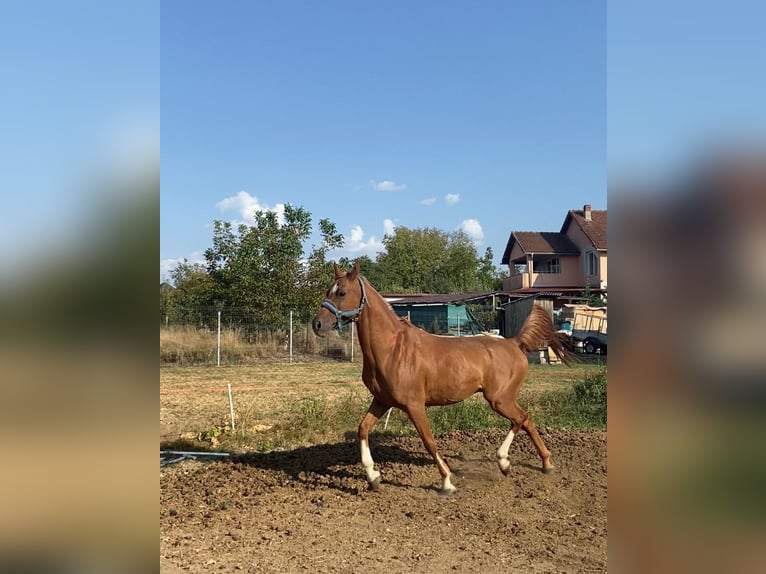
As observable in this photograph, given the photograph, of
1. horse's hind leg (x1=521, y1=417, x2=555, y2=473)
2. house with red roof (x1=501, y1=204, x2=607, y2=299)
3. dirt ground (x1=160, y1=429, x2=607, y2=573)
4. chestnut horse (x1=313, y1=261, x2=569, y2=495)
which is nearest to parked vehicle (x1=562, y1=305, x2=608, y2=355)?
house with red roof (x1=501, y1=204, x2=607, y2=299)

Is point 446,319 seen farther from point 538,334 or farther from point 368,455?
point 368,455

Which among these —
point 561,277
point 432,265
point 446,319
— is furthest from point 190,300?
point 432,265

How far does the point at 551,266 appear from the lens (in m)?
38.8

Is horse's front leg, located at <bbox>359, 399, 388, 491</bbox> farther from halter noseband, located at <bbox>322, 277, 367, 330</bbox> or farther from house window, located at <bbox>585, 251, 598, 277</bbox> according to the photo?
house window, located at <bbox>585, 251, 598, 277</bbox>

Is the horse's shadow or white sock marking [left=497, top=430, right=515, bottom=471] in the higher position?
white sock marking [left=497, top=430, right=515, bottom=471]

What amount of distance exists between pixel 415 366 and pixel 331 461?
204 cm

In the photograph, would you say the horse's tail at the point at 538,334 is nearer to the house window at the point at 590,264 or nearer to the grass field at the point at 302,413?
the grass field at the point at 302,413

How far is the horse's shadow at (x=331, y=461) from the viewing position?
20.3 ft

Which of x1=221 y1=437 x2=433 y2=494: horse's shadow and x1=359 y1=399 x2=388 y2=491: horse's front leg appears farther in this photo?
x1=221 y1=437 x2=433 y2=494: horse's shadow

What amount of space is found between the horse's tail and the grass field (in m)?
2.82

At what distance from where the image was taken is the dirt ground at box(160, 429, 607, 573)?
4195 millimetres
